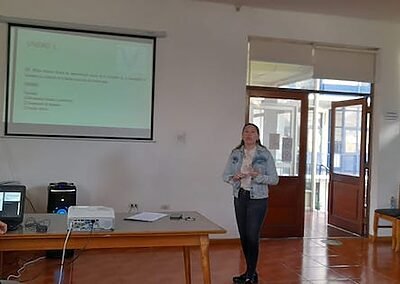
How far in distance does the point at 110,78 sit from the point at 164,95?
693mm

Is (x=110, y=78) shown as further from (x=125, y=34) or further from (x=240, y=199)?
(x=240, y=199)

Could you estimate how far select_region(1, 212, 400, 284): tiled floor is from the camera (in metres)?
4.20

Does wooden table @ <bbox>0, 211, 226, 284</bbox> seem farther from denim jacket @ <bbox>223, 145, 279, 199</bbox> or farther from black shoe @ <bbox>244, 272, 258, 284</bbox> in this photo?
black shoe @ <bbox>244, 272, 258, 284</bbox>

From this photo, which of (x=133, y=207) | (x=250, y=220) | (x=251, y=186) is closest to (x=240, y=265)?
(x=250, y=220)

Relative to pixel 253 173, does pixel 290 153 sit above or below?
above

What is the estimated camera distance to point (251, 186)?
3969 millimetres

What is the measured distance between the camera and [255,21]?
19.3 feet

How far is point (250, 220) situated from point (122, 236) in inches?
57.4

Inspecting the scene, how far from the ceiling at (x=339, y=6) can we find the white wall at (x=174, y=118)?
0.47ft

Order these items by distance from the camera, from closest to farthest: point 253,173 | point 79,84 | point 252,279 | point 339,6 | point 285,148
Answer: point 253,173
point 252,279
point 79,84
point 339,6
point 285,148

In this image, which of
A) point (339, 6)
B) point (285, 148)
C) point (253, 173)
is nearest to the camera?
point (253, 173)

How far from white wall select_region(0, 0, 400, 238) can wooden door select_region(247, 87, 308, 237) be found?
20.0 inches

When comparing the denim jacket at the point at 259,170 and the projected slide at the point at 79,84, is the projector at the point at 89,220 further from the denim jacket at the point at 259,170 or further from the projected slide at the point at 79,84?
the projected slide at the point at 79,84

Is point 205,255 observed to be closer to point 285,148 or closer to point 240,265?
point 240,265
